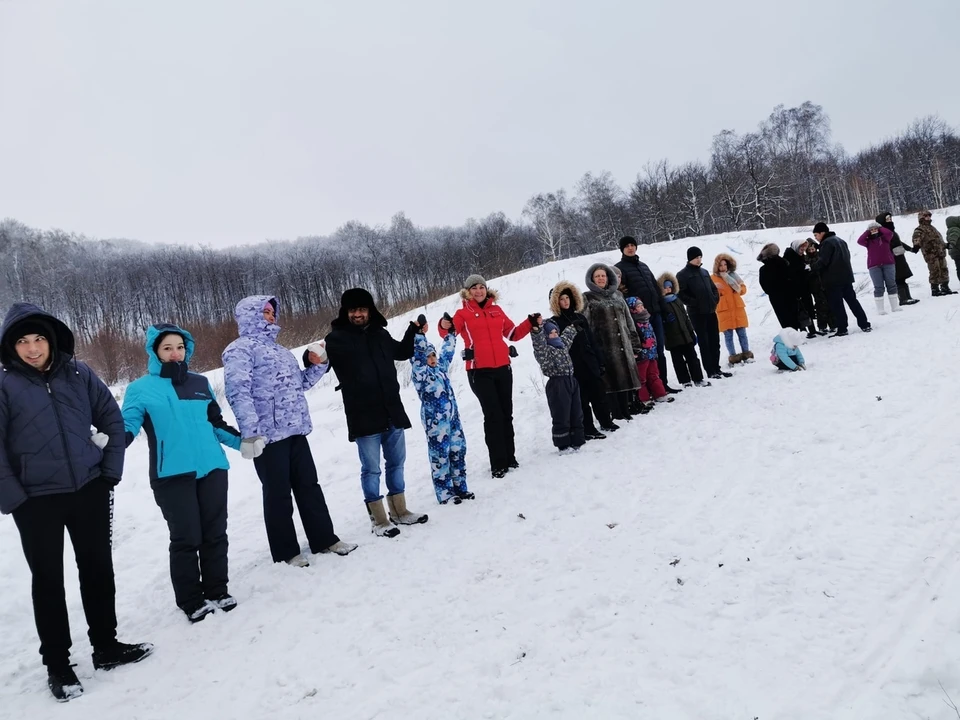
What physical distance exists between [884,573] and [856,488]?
111cm

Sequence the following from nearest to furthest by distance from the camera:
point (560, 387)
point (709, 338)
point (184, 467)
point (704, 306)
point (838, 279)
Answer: point (184, 467) → point (560, 387) → point (704, 306) → point (709, 338) → point (838, 279)

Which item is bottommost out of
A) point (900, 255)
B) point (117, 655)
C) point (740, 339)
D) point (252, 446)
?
point (117, 655)

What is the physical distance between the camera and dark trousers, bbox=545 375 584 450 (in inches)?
234

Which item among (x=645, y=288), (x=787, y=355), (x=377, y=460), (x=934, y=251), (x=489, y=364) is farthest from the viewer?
(x=934, y=251)

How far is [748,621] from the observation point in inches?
95.0

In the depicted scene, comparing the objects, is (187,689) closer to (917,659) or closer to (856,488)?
(917,659)

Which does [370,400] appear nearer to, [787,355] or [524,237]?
[787,355]

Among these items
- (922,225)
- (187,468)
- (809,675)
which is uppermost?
(922,225)

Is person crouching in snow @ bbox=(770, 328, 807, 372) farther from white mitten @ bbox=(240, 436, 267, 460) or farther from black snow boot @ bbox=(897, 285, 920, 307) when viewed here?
white mitten @ bbox=(240, 436, 267, 460)

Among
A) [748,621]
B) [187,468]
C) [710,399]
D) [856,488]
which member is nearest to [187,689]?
[187,468]

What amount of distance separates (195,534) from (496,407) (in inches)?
120

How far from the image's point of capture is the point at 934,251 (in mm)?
10125

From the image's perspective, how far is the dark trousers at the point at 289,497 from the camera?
4031 millimetres

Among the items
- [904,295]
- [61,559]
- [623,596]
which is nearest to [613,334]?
[623,596]
